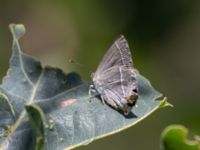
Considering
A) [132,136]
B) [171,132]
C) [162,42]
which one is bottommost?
[132,136]

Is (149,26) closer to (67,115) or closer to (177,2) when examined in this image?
(177,2)

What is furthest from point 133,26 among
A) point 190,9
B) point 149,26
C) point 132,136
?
point 132,136

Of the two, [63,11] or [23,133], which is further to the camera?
[63,11]

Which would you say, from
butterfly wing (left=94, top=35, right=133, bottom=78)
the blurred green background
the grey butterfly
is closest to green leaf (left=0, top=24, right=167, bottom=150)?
the grey butterfly

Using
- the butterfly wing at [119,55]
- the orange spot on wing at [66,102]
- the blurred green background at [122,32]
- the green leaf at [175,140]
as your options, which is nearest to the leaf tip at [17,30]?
the orange spot on wing at [66,102]

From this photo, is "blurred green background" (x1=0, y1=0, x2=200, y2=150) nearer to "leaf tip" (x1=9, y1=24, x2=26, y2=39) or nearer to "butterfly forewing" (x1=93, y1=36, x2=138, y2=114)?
"butterfly forewing" (x1=93, y1=36, x2=138, y2=114)

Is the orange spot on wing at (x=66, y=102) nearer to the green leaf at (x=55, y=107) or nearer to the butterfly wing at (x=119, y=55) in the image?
the green leaf at (x=55, y=107)
